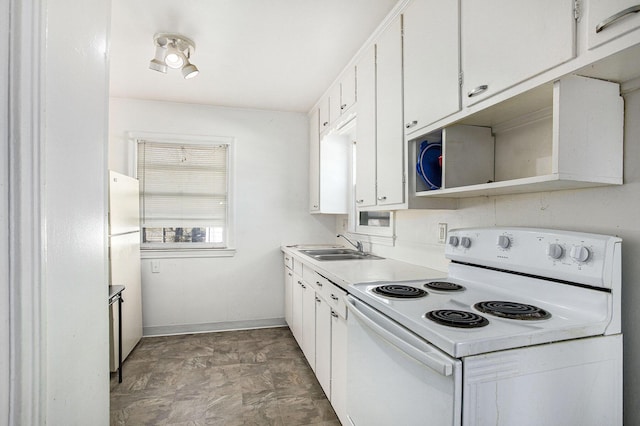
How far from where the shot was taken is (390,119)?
6.55ft

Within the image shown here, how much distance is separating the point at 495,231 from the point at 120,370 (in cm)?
272

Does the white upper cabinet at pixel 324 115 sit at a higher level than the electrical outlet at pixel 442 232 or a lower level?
higher

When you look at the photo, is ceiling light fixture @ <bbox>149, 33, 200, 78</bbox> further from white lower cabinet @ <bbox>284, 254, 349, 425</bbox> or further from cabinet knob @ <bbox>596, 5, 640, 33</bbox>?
cabinet knob @ <bbox>596, 5, 640, 33</bbox>

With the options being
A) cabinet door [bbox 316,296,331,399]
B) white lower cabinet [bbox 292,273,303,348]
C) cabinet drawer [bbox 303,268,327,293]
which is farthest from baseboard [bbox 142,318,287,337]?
cabinet door [bbox 316,296,331,399]

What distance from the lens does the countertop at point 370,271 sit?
5.85 ft

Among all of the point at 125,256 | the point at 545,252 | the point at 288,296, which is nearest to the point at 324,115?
the point at 288,296

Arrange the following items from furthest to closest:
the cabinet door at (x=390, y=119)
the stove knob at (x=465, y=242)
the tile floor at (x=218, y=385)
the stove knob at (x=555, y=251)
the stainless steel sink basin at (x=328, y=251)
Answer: the stainless steel sink basin at (x=328, y=251)
the tile floor at (x=218, y=385)
the cabinet door at (x=390, y=119)
the stove knob at (x=465, y=242)
the stove knob at (x=555, y=251)

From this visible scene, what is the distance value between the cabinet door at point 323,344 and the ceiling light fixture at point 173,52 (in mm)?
1916

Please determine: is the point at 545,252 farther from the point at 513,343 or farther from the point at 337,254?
the point at 337,254

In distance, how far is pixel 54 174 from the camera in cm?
64

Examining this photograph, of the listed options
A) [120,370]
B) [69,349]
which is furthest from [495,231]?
[120,370]

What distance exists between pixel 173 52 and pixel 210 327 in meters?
2.67

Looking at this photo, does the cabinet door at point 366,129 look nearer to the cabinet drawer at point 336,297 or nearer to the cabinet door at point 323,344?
the cabinet drawer at point 336,297

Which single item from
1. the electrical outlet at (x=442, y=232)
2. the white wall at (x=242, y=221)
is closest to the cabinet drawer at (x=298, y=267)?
the white wall at (x=242, y=221)
